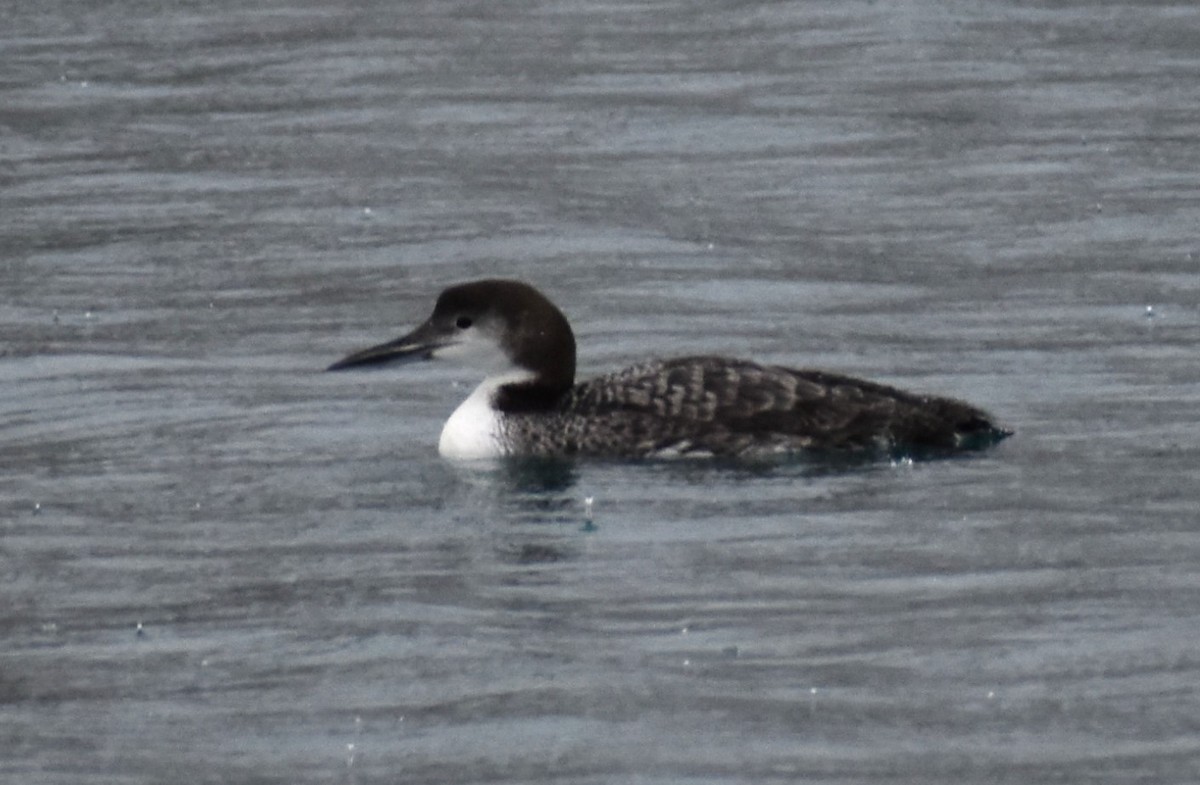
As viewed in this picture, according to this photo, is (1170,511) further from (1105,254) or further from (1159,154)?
(1159,154)

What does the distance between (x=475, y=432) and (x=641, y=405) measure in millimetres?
606

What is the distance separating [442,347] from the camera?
12.1m

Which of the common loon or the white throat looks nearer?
the common loon

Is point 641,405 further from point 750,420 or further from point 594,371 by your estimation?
point 594,371

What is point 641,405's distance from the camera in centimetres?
1172

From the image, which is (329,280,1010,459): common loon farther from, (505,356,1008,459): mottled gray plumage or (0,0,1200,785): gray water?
(0,0,1200,785): gray water

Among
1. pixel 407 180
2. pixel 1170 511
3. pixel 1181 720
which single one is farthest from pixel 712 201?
pixel 1181 720

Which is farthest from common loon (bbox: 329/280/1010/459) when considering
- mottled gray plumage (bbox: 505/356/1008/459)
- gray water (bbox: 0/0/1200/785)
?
gray water (bbox: 0/0/1200/785)

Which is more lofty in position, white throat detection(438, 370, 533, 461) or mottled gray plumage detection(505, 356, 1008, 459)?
mottled gray plumage detection(505, 356, 1008, 459)

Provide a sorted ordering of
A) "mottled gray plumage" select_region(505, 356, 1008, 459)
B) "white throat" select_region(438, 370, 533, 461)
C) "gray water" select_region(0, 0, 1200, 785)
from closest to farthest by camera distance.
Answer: "gray water" select_region(0, 0, 1200, 785) < "mottled gray plumage" select_region(505, 356, 1008, 459) < "white throat" select_region(438, 370, 533, 461)

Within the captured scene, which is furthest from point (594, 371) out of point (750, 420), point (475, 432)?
point (750, 420)

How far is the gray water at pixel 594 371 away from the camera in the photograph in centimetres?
848

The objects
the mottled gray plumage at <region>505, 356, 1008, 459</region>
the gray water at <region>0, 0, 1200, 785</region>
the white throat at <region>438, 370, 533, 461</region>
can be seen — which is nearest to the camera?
the gray water at <region>0, 0, 1200, 785</region>

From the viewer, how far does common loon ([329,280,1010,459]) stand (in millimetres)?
11578
